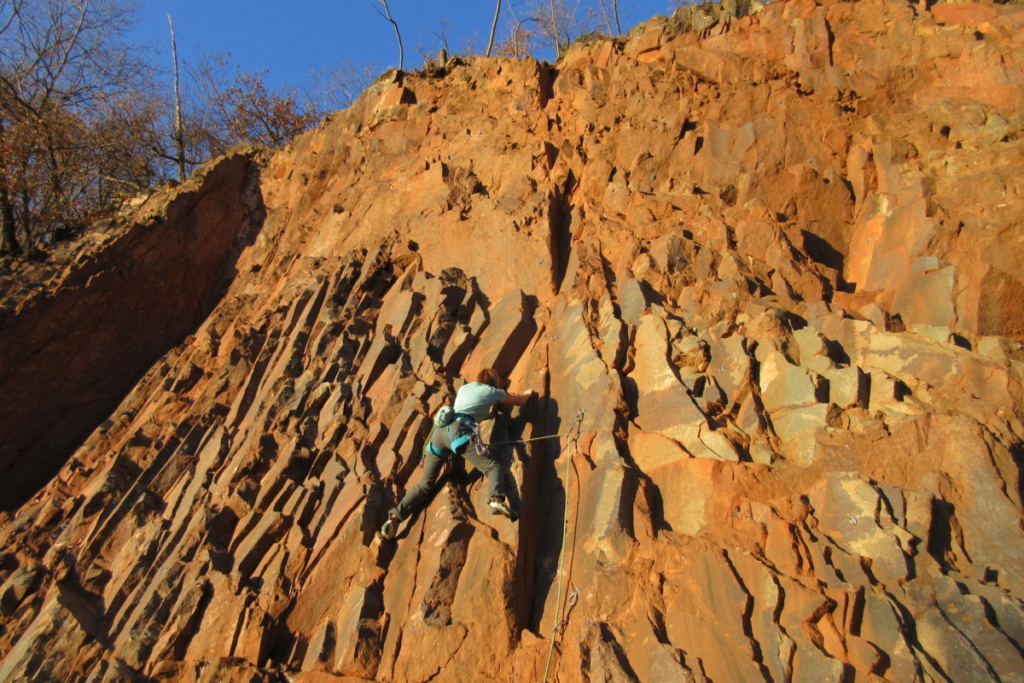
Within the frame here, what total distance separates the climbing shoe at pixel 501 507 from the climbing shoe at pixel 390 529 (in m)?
0.97

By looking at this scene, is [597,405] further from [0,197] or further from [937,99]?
[0,197]

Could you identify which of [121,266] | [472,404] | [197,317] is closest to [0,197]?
[121,266]

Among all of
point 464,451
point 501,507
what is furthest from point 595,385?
point 501,507

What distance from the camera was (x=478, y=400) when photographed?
21.8 feet

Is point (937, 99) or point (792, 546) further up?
point (937, 99)

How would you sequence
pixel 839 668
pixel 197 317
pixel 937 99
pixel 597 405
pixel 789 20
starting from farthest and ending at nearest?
pixel 197 317
pixel 789 20
pixel 937 99
pixel 597 405
pixel 839 668

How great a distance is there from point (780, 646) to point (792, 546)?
0.73m

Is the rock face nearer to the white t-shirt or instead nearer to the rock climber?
the rock climber

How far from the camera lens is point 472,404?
21.7ft

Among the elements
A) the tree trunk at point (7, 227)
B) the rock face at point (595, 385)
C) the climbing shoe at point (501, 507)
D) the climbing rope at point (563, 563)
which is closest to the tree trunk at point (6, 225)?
the tree trunk at point (7, 227)

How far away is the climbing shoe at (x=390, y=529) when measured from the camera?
6.41 m

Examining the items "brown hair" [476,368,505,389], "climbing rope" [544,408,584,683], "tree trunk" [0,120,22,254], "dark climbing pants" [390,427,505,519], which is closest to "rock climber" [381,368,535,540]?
"dark climbing pants" [390,427,505,519]

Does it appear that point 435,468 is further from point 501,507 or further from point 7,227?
point 7,227

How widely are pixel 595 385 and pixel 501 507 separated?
1624mm
